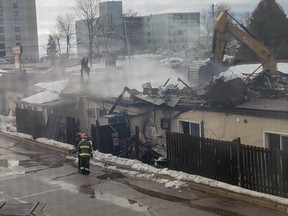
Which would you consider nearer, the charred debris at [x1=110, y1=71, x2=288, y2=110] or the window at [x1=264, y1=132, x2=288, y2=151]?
the window at [x1=264, y1=132, x2=288, y2=151]

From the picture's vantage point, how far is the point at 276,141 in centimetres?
1399

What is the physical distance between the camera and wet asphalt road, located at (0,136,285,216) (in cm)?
1037

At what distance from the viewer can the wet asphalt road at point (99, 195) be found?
34.0ft

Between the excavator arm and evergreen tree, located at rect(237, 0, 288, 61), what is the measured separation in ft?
48.6

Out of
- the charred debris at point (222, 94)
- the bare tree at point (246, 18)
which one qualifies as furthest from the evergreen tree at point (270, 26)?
the charred debris at point (222, 94)

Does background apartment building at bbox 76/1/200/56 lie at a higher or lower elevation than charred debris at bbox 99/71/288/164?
higher

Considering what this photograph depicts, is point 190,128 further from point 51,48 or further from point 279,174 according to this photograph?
point 51,48

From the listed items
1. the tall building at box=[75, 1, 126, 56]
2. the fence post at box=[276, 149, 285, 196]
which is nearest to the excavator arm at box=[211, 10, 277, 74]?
the fence post at box=[276, 149, 285, 196]

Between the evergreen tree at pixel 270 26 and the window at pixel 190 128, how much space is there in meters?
19.5

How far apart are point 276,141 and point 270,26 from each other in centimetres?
2378

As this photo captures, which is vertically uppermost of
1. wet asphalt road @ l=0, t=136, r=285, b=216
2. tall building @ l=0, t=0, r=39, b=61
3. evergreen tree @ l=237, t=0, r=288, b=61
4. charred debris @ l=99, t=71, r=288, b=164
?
tall building @ l=0, t=0, r=39, b=61

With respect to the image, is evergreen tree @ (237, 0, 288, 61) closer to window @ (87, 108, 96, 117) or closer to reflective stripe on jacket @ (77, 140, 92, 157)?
window @ (87, 108, 96, 117)

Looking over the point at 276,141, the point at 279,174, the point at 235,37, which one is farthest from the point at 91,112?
the point at 279,174

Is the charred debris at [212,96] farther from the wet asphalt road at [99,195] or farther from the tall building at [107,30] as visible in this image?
the tall building at [107,30]
